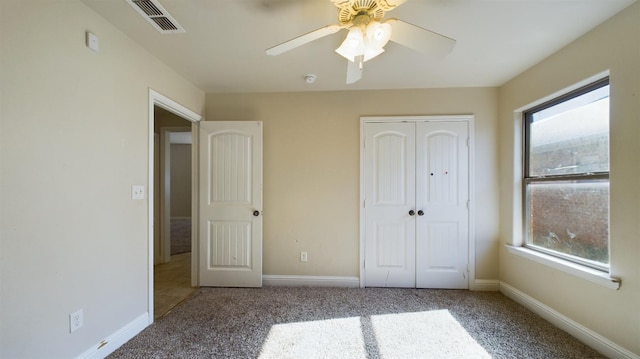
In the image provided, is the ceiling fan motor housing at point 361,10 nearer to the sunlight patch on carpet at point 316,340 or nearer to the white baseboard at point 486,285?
the sunlight patch on carpet at point 316,340

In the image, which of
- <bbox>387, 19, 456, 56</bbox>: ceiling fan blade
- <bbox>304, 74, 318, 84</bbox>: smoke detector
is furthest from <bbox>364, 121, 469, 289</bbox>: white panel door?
<bbox>387, 19, 456, 56</bbox>: ceiling fan blade

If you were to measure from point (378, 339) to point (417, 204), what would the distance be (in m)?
1.48

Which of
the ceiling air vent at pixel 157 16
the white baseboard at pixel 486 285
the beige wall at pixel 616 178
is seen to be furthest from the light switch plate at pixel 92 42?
the white baseboard at pixel 486 285

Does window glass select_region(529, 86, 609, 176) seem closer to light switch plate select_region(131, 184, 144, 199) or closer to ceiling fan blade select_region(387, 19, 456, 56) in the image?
ceiling fan blade select_region(387, 19, 456, 56)

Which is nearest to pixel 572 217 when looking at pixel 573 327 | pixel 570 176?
pixel 570 176

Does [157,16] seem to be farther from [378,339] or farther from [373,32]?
[378,339]

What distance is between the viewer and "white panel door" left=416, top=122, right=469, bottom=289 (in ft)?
8.99

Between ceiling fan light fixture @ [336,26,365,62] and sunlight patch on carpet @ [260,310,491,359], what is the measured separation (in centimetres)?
200

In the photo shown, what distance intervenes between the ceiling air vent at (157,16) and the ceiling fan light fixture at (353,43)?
3.97 feet

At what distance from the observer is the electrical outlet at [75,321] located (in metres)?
1.46

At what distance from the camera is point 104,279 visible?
5.49ft

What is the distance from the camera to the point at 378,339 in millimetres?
1858

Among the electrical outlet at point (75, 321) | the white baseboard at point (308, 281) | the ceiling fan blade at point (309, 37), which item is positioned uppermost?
the ceiling fan blade at point (309, 37)

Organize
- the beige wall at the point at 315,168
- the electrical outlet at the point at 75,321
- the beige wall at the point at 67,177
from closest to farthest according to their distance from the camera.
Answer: the beige wall at the point at 67,177 < the electrical outlet at the point at 75,321 < the beige wall at the point at 315,168
